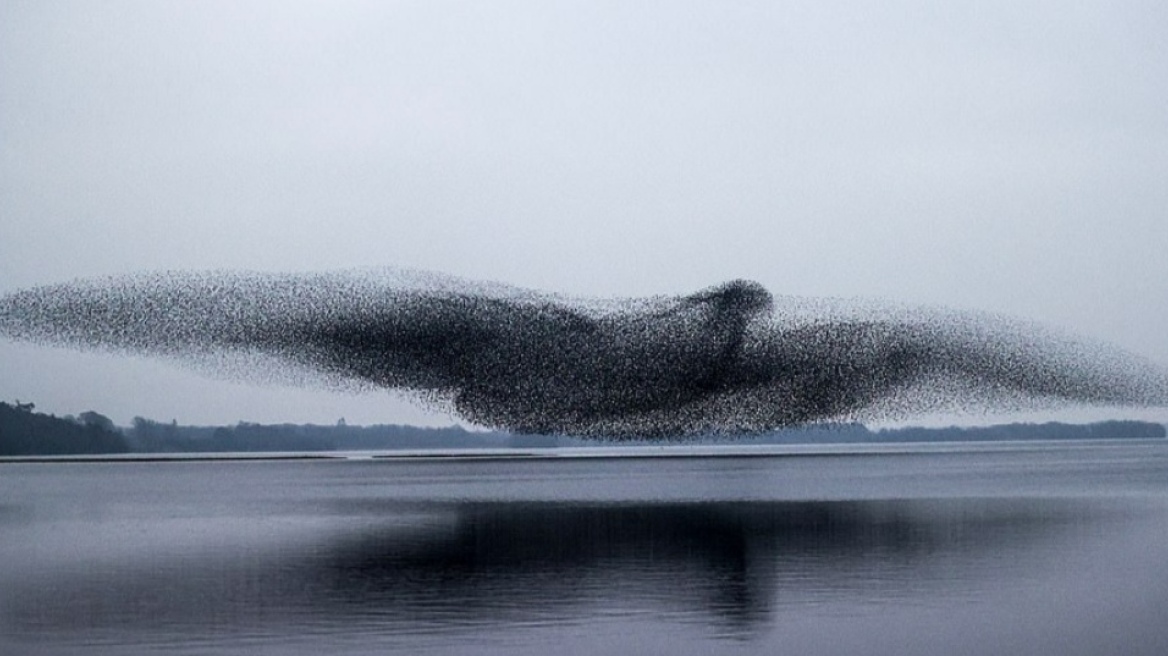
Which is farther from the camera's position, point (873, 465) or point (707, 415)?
point (873, 465)

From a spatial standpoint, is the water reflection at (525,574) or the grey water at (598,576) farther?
the water reflection at (525,574)

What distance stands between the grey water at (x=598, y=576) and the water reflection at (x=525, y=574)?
0.05 m

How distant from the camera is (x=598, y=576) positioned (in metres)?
17.0

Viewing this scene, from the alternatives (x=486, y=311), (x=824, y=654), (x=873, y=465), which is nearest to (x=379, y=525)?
(x=824, y=654)

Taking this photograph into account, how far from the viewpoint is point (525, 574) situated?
56.8 feet

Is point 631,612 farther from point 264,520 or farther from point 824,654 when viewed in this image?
point 264,520

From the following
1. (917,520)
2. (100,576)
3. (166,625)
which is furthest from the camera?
(917,520)

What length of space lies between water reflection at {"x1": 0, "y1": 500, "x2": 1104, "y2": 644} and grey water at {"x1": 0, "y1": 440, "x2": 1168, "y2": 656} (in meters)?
0.05

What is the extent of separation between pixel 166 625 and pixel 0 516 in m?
17.6

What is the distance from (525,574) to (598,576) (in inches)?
35.9

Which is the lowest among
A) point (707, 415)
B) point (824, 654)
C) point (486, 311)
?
point (824, 654)

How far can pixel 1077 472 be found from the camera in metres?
47.5

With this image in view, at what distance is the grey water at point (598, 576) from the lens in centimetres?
1274

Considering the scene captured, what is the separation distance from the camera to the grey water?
502 inches
